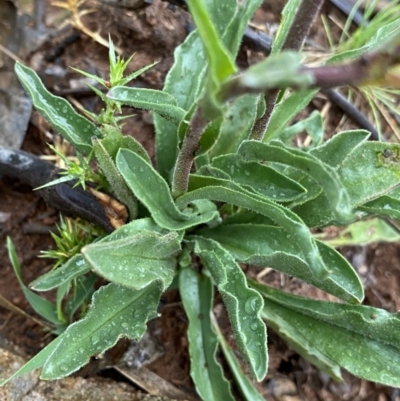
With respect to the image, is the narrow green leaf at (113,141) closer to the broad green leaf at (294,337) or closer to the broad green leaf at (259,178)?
the broad green leaf at (259,178)

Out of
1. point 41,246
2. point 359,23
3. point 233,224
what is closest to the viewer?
point 233,224

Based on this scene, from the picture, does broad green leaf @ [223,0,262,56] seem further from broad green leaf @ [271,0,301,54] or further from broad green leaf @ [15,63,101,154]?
broad green leaf @ [15,63,101,154]

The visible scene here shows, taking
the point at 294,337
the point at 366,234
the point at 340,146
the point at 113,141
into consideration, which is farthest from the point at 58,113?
Result: the point at 366,234

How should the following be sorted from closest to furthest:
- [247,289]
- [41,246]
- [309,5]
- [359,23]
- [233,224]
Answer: [309,5], [247,289], [233,224], [41,246], [359,23]

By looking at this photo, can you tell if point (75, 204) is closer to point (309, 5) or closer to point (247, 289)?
point (247, 289)

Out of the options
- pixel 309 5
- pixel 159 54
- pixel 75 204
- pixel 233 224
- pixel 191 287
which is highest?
pixel 309 5

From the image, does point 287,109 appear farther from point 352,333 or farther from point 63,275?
point 63,275

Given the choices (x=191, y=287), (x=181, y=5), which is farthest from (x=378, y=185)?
(x=181, y=5)

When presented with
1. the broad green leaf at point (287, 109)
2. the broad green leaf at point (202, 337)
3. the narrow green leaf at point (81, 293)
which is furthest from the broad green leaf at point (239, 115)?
the narrow green leaf at point (81, 293)
